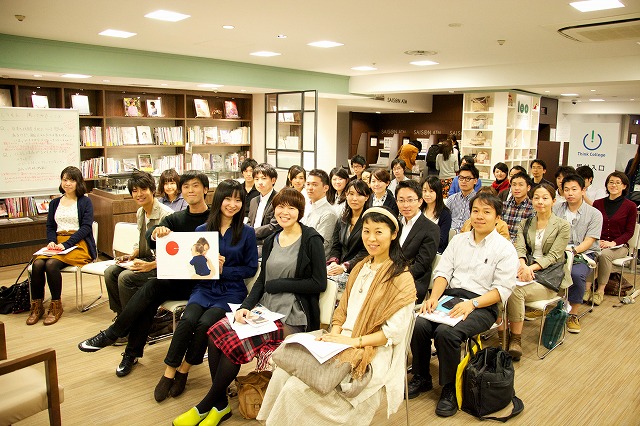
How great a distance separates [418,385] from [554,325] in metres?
1.55

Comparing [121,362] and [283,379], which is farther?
[121,362]

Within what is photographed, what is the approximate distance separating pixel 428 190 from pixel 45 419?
11.6ft

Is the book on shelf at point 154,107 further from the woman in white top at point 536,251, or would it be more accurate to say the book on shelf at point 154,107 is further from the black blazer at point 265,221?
the woman in white top at point 536,251

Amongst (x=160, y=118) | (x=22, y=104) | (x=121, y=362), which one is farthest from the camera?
(x=160, y=118)

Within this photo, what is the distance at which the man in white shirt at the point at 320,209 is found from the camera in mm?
4523

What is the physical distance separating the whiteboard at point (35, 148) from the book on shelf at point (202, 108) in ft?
8.17

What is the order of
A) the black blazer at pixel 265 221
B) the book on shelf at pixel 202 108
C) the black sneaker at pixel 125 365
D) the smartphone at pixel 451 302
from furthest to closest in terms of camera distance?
the book on shelf at pixel 202 108 < the black blazer at pixel 265 221 < the black sneaker at pixel 125 365 < the smartphone at pixel 451 302

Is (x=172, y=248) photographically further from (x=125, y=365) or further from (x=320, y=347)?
(x=320, y=347)

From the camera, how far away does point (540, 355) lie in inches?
171

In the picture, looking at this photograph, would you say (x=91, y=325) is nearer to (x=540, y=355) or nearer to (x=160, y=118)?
(x=540, y=355)

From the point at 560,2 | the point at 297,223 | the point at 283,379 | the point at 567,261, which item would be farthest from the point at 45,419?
the point at 560,2

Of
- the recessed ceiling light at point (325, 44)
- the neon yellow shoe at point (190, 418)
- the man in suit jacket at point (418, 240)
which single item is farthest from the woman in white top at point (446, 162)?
the neon yellow shoe at point (190, 418)

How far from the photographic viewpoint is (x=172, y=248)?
3598 mm

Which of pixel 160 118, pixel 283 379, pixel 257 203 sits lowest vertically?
pixel 283 379
